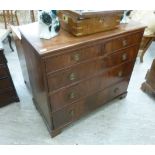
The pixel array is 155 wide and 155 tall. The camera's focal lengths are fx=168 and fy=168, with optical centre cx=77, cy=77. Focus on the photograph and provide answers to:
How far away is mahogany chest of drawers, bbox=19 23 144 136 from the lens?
Result: 3.76 ft

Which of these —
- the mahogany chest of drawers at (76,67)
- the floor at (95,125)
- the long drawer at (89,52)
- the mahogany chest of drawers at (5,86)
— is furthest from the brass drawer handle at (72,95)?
the mahogany chest of drawers at (5,86)

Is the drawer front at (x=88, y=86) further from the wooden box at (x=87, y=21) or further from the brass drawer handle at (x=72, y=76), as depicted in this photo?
the wooden box at (x=87, y=21)

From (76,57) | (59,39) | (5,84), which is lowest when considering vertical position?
(5,84)

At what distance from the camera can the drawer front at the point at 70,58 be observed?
1121 mm

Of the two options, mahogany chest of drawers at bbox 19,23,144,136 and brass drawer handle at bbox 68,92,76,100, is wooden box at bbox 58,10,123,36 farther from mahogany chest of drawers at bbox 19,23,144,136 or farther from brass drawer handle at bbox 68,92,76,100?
brass drawer handle at bbox 68,92,76,100

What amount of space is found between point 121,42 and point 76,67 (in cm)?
46

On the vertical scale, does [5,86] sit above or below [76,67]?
below

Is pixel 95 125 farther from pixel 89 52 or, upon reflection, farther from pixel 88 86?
pixel 89 52

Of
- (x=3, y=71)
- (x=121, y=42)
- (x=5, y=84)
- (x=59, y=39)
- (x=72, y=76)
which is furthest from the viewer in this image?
(x=5, y=84)

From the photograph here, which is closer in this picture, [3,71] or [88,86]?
[88,86]

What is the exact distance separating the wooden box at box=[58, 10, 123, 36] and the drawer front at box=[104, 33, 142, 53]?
115 millimetres

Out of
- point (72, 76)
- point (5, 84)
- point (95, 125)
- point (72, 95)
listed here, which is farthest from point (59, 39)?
point (95, 125)

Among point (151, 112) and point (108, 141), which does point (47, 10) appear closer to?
point (108, 141)

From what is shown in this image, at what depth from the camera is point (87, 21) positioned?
1.20 meters
